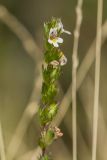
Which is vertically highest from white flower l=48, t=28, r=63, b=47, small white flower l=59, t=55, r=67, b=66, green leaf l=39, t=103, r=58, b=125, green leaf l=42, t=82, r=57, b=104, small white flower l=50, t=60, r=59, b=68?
white flower l=48, t=28, r=63, b=47

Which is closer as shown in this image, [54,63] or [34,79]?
[54,63]

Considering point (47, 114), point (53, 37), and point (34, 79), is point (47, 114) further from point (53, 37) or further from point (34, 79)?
point (34, 79)

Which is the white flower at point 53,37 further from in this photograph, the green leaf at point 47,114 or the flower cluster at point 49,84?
the green leaf at point 47,114

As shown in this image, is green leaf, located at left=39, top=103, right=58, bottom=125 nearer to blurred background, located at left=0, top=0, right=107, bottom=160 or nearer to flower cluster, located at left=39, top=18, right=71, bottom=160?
flower cluster, located at left=39, top=18, right=71, bottom=160

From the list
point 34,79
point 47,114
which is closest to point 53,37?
point 47,114

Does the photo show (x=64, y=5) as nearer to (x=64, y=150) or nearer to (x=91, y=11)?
(x=91, y=11)

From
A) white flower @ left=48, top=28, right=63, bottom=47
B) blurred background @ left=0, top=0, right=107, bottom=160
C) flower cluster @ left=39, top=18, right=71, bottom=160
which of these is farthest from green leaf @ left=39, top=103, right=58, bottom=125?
blurred background @ left=0, top=0, right=107, bottom=160

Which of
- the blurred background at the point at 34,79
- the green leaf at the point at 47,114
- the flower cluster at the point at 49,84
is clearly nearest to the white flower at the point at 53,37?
the flower cluster at the point at 49,84

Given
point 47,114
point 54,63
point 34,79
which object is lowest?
point 47,114

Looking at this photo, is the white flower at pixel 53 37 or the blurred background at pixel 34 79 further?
the blurred background at pixel 34 79

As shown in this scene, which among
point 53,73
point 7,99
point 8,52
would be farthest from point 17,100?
point 53,73
